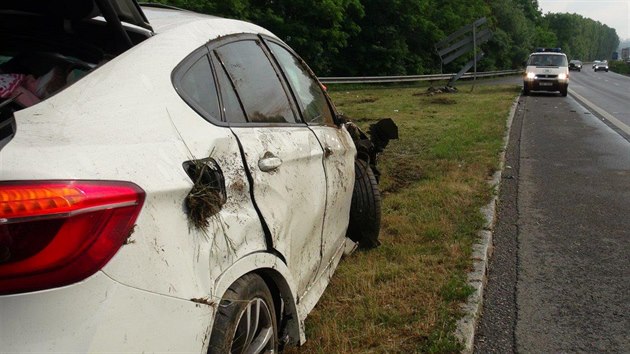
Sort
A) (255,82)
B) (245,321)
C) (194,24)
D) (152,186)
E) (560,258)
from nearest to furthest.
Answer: (152,186), (245,321), (194,24), (255,82), (560,258)

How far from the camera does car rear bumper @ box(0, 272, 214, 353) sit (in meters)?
1.45

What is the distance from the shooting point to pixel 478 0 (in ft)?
183

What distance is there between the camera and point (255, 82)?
2848 mm

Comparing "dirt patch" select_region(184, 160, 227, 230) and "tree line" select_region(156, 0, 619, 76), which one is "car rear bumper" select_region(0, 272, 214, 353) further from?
"tree line" select_region(156, 0, 619, 76)

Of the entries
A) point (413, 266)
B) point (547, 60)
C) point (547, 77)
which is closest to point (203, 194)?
point (413, 266)

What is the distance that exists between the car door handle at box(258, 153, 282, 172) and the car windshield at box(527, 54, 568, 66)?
2431 cm

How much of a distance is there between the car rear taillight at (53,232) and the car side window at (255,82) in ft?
3.69

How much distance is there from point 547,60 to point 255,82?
24.6 meters

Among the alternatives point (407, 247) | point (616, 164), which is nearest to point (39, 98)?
point (407, 247)

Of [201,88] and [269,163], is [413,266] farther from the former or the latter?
[201,88]

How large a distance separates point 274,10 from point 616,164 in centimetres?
2903

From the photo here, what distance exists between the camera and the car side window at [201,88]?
2203 mm

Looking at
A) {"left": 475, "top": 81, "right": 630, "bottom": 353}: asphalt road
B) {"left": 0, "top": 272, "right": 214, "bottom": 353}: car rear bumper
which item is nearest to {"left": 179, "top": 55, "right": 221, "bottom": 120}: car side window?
{"left": 0, "top": 272, "right": 214, "bottom": 353}: car rear bumper

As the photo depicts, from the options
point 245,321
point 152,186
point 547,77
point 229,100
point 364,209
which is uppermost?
point 229,100
